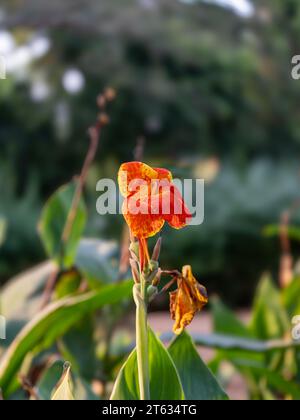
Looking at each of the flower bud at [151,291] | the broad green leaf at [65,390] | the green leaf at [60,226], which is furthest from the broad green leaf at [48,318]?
the flower bud at [151,291]

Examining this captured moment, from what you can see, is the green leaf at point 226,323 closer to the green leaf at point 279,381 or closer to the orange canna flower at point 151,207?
the green leaf at point 279,381

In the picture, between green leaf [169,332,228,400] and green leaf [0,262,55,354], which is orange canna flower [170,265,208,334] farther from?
green leaf [0,262,55,354]

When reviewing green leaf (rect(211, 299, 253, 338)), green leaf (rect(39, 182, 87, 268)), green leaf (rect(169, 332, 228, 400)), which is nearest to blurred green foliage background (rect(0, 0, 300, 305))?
green leaf (rect(211, 299, 253, 338))

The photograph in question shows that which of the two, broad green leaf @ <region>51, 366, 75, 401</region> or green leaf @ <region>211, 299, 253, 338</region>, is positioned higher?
green leaf @ <region>211, 299, 253, 338</region>

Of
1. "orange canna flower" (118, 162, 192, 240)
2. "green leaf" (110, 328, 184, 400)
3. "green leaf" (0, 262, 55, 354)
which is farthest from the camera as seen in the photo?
"green leaf" (0, 262, 55, 354)

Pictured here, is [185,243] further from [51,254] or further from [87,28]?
[51,254]
